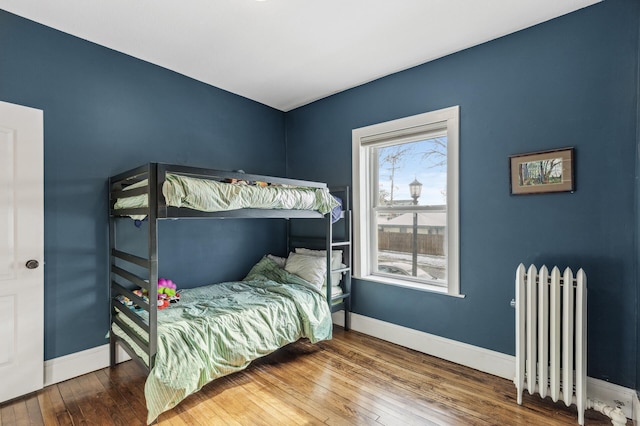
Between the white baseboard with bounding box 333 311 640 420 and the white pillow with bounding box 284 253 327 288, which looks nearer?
the white baseboard with bounding box 333 311 640 420

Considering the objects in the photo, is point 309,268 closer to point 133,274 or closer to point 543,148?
point 133,274

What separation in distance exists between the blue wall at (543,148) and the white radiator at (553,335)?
0.26 m

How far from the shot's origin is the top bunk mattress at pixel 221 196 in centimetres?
187

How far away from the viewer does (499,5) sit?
1975mm

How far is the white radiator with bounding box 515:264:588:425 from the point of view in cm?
179

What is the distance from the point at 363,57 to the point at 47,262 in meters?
2.88

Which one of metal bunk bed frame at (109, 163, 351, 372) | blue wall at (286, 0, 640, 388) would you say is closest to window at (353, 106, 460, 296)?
blue wall at (286, 0, 640, 388)

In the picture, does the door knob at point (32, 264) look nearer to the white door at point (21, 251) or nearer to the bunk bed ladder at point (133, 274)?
the white door at point (21, 251)

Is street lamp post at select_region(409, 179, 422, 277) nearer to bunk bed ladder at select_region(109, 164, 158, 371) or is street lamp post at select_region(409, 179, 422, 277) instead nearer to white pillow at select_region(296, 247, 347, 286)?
white pillow at select_region(296, 247, 347, 286)

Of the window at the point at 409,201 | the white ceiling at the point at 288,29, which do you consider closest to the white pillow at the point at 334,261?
the window at the point at 409,201

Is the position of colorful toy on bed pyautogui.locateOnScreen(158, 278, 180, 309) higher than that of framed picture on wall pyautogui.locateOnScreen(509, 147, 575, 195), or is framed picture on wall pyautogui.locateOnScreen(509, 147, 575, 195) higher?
framed picture on wall pyautogui.locateOnScreen(509, 147, 575, 195)

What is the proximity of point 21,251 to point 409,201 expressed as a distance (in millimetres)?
2996

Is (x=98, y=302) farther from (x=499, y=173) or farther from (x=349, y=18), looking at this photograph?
(x=499, y=173)

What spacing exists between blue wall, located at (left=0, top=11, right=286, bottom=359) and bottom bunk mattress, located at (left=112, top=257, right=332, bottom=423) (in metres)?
0.31
